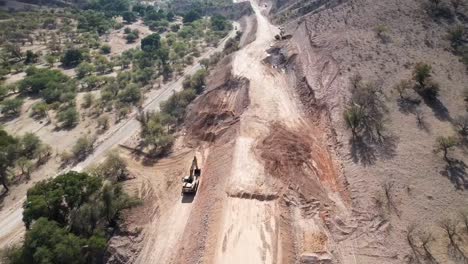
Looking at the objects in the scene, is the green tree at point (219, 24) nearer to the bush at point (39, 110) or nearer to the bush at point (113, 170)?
the bush at point (39, 110)

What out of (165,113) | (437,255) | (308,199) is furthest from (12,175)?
(437,255)

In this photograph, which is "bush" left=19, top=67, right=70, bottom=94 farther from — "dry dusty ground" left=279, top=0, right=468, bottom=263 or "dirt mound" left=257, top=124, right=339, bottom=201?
"dirt mound" left=257, top=124, right=339, bottom=201

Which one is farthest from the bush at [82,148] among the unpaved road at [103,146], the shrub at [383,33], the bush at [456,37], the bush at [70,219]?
the bush at [456,37]

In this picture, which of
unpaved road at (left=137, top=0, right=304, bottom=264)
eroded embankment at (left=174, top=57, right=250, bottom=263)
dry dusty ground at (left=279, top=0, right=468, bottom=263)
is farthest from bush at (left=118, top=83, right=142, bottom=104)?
dry dusty ground at (left=279, top=0, right=468, bottom=263)

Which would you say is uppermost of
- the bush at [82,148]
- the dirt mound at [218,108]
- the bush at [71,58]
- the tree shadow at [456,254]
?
the bush at [71,58]

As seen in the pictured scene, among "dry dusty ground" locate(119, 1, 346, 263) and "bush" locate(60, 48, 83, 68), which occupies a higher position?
"bush" locate(60, 48, 83, 68)
